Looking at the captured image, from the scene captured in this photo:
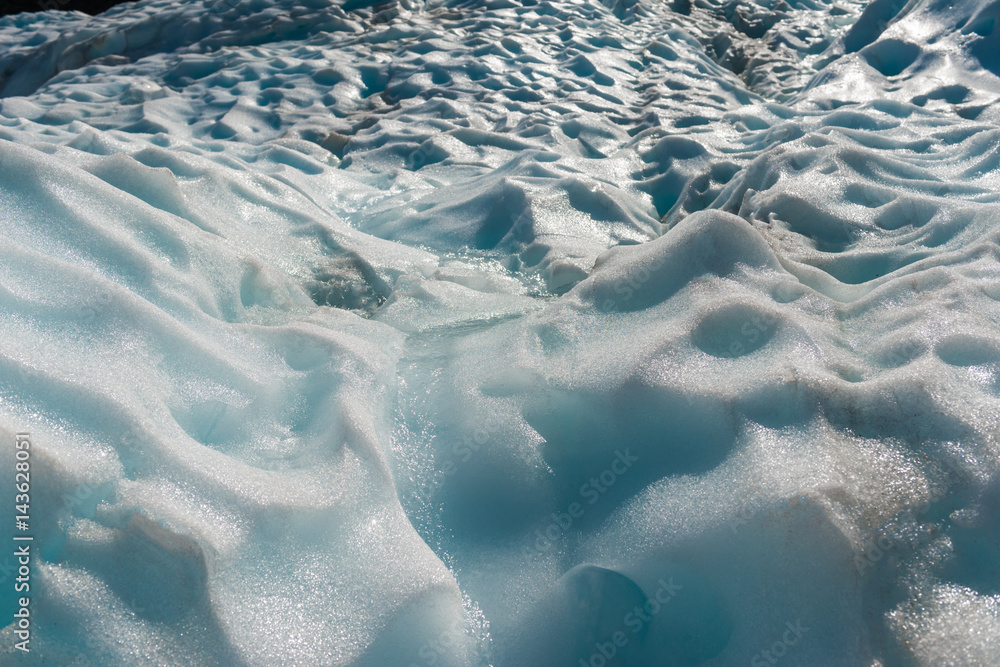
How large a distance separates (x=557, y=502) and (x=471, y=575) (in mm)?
252

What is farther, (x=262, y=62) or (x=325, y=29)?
(x=325, y=29)

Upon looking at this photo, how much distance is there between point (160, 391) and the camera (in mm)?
1503

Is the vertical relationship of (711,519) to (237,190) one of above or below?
above

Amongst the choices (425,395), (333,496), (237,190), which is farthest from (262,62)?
(333,496)

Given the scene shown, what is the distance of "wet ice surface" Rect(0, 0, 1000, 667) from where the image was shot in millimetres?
1155

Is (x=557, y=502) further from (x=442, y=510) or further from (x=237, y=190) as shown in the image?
(x=237, y=190)

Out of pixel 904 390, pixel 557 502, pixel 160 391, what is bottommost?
pixel 557 502

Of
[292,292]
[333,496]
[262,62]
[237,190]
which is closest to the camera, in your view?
[333,496]

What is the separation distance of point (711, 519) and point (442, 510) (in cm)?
60

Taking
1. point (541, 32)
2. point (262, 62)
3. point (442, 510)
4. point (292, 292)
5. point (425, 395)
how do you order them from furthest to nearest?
point (541, 32), point (262, 62), point (292, 292), point (425, 395), point (442, 510)

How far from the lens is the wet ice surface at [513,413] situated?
1.16 m

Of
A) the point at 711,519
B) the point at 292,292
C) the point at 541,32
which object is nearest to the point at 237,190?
the point at 292,292

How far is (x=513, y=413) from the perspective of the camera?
64.1 inches

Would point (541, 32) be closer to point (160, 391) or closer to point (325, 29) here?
point (325, 29)
